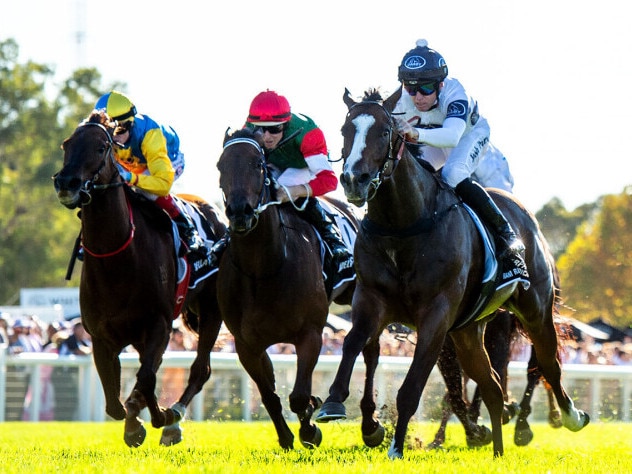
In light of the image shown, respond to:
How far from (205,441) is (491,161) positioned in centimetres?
326

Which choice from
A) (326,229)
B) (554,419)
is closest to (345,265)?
(326,229)

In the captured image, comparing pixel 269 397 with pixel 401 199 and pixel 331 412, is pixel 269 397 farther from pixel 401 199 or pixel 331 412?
pixel 401 199

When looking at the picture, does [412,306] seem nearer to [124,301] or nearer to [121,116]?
[124,301]

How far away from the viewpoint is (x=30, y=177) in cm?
5175

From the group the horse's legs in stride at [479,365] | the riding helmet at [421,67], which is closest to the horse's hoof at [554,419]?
the horse's legs in stride at [479,365]

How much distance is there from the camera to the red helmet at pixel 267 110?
25.5ft

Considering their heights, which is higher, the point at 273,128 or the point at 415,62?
the point at 415,62

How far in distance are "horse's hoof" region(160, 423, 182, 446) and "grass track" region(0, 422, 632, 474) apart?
169 mm

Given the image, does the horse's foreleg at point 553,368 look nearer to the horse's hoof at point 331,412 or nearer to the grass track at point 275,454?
the grass track at point 275,454

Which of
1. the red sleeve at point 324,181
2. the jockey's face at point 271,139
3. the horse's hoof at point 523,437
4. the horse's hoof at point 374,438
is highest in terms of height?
the jockey's face at point 271,139

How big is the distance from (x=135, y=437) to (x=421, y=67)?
3.10 meters

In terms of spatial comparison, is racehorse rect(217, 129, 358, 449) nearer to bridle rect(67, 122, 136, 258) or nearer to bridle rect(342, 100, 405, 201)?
bridle rect(67, 122, 136, 258)

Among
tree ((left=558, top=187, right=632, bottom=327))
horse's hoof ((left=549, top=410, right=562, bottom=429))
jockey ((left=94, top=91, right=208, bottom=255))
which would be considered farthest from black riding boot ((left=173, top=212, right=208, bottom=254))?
tree ((left=558, top=187, right=632, bottom=327))

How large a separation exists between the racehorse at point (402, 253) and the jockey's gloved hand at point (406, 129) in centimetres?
5
